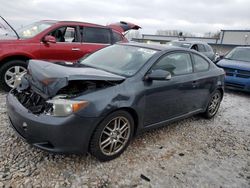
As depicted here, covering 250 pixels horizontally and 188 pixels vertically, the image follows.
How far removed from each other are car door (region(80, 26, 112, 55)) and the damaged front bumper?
378 cm

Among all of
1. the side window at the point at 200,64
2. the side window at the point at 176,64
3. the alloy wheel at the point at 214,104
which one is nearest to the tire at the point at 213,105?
the alloy wheel at the point at 214,104

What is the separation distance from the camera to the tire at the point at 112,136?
2.98 metres

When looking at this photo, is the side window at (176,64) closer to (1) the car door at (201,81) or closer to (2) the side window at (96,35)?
(1) the car door at (201,81)

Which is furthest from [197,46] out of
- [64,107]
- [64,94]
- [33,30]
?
[64,107]

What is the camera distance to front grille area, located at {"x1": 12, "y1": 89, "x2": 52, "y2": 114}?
9.36 ft

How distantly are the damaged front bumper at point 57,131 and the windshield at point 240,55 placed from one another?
24.0 ft

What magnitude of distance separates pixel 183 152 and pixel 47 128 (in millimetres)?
2022

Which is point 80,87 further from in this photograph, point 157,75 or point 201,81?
point 201,81

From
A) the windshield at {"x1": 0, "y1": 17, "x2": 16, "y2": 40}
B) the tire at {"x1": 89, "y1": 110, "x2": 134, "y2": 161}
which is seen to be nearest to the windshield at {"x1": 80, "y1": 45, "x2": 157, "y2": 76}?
the tire at {"x1": 89, "y1": 110, "x2": 134, "y2": 161}

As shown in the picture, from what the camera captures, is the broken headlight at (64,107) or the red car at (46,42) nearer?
the broken headlight at (64,107)

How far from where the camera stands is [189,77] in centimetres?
425

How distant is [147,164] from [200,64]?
7.60 feet

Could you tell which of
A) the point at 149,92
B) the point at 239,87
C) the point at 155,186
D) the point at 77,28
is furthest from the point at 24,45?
the point at 239,87

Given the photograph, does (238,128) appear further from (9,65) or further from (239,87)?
(9,65)
